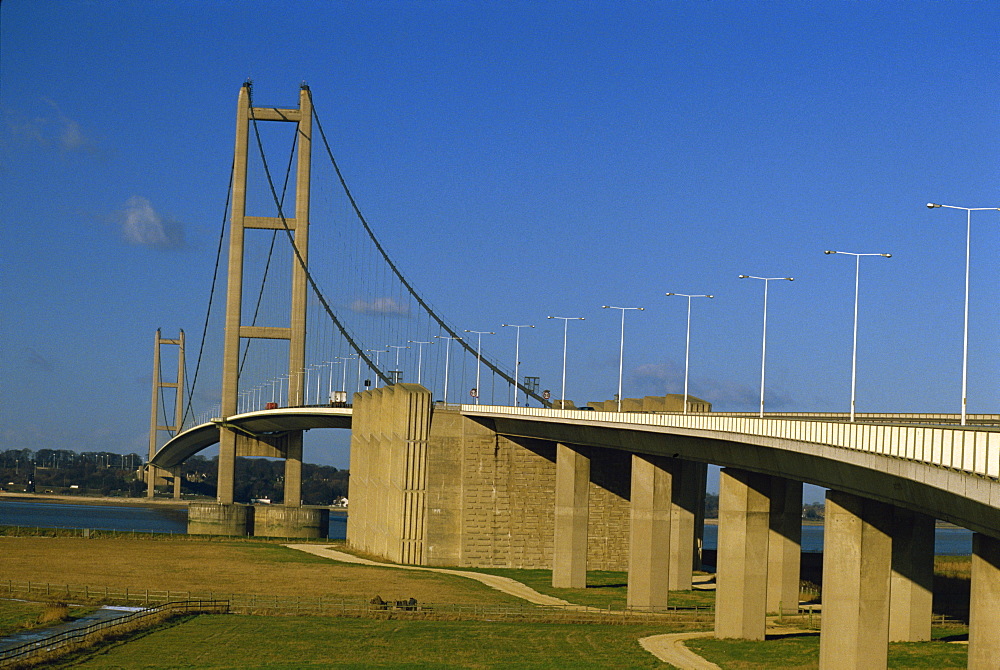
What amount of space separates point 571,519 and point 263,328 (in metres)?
80.1

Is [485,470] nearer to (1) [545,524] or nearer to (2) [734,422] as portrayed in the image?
(1) [545,524]

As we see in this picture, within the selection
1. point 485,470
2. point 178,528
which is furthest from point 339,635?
point 178,528

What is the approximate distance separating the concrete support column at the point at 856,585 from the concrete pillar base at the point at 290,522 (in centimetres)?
10892

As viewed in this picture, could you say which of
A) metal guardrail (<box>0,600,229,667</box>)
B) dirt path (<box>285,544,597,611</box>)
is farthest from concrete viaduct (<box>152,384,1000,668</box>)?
metal guardrail (<box>0,600,229,667</box>)

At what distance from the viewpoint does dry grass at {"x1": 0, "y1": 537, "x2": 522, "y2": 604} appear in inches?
3039

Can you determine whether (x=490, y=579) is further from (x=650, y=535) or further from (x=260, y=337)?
(x=260, y=337)

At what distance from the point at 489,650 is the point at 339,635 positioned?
6.92m

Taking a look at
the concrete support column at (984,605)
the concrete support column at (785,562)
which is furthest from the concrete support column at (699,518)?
the concrete support column at (984,605)

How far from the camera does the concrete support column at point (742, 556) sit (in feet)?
195

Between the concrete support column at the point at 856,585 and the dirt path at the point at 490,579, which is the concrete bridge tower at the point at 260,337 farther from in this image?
the concrete support column at the point at 856,585

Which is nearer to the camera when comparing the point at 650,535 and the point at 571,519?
the point at 650,535

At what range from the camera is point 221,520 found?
150625mm

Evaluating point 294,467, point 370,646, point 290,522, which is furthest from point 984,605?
point 294,467

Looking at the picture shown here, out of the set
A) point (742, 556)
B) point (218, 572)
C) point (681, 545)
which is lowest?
point (218, 572)
